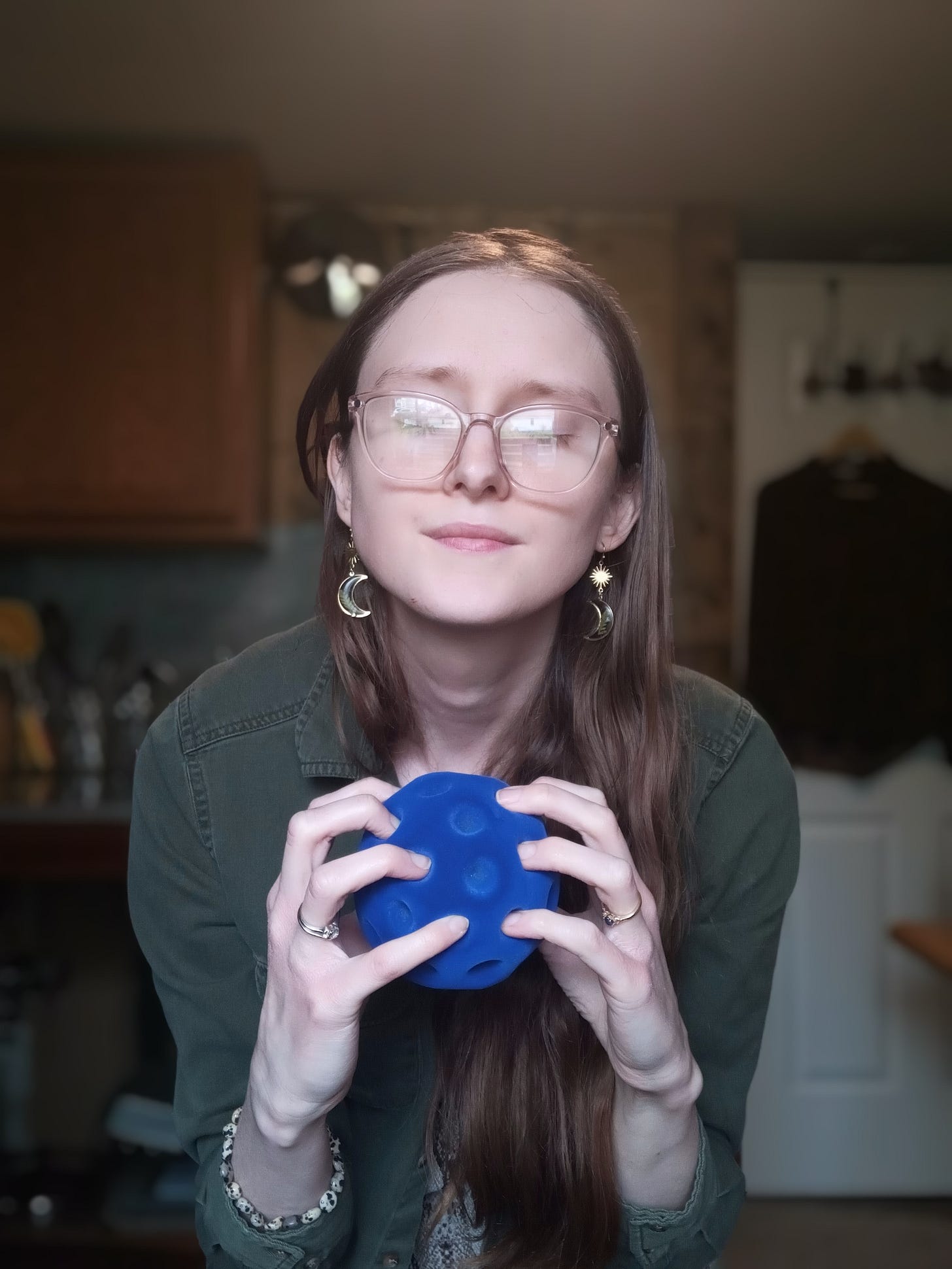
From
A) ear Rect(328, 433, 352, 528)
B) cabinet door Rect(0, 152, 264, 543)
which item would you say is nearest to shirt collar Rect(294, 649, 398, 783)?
ear Rect(328, 433, 352, 528)

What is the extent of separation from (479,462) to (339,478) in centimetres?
23

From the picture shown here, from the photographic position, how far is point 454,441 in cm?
88

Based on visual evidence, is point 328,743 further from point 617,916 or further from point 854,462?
point 854,462

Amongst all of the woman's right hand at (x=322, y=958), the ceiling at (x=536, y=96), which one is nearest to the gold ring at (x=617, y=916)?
the woman's right hand at (x=322, y=958)

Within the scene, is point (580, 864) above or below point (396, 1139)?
above

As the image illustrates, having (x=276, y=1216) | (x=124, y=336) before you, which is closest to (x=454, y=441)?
(x=276, y=1216)

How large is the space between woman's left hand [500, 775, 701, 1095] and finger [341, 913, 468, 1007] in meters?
0.04

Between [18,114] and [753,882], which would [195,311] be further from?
[753,882]

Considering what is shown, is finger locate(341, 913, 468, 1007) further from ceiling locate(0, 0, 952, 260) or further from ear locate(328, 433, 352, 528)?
ceiling locate(0, 0, 952, 260)

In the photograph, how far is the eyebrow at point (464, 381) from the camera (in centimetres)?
89

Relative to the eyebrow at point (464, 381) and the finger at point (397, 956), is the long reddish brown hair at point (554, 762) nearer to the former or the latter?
the eyebrow at point (464, 381)

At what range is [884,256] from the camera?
3393 mm

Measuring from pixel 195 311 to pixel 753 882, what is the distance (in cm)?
226

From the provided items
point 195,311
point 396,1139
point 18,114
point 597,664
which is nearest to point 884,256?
point 195,311
